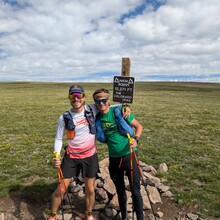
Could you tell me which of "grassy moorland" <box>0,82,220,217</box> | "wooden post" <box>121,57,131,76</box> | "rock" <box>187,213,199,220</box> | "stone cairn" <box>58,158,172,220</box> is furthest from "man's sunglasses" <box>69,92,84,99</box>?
"rock" <box>187,213,199,220</box>

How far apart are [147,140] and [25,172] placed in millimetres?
7783

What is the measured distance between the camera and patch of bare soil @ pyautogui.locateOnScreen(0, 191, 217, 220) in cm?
686

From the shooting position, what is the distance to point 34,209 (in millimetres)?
7156

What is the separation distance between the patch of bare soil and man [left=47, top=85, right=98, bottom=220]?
1313 millimetres

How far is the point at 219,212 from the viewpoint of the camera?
7047 mm

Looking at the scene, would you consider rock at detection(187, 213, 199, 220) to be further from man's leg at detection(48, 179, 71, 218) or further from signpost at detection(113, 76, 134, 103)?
signpost at detection(113, 76, 134, 103)

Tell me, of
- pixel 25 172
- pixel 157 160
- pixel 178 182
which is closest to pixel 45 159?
pixel 25 172

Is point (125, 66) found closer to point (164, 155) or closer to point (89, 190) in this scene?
point (89, 190)

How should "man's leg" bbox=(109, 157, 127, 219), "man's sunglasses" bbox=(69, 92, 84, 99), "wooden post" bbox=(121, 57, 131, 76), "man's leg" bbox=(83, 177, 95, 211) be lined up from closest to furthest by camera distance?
"man's sunglasses" bbox=(69, 92, 84, 99), "man's leg" bbox=(109, 157, 127, 219), "man's leg" bbox=(83, 177, 95, 211), "wooden post" bbox=(121, 57, 131, 76)

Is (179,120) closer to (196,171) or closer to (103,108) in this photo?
(196,171)

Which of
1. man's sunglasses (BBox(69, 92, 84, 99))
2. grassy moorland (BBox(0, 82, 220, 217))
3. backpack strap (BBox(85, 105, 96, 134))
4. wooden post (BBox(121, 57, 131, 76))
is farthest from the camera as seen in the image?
wooden post (BBox(121, 57, 131, 76))

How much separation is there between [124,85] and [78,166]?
11.8ft

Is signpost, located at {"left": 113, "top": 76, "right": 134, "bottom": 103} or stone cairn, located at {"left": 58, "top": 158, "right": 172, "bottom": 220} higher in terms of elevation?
signpost, located at {"left": 113, "top": 76, "right": 134, "bottom": 103}

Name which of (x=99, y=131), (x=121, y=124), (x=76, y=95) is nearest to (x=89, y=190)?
(x=99, y=131)
